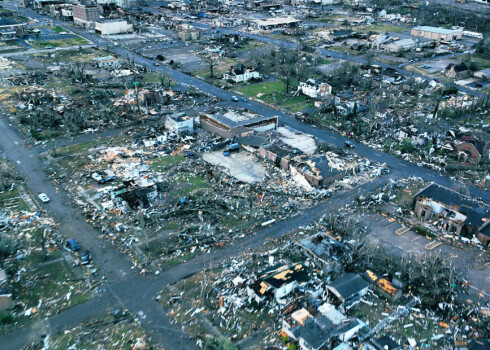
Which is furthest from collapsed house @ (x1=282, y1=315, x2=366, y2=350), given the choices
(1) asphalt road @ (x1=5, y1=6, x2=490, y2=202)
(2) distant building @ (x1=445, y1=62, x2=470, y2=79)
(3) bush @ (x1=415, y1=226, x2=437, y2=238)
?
(2) distant building @ (x1=445, y1=62, x2=470, y2=79)

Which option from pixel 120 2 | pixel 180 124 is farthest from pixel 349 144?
pixel 120 2

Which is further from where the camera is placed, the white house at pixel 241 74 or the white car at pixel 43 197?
the white house at pixel 241 74

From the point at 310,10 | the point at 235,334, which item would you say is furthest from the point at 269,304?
the point at 310,10

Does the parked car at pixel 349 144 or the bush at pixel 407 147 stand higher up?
the bush at pixel 407 147

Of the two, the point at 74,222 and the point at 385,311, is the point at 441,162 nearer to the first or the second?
the point at 385,311

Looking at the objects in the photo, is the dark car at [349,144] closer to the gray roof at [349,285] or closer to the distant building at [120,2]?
the gray roof at [349,285]

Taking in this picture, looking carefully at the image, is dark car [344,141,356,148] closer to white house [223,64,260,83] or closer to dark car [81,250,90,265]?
white house [223,64,260,83]

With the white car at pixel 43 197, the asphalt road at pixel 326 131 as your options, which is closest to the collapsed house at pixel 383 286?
the asphalt road at pixel 326 131
